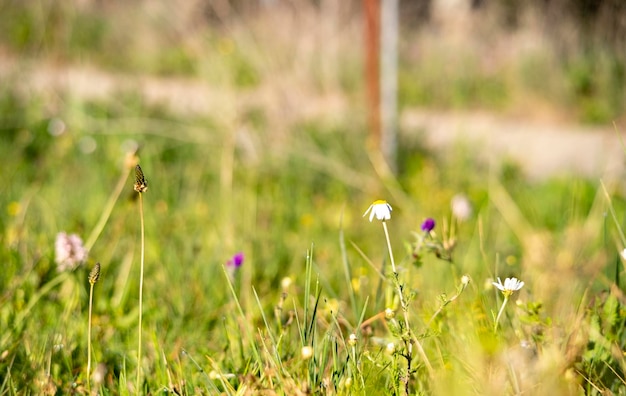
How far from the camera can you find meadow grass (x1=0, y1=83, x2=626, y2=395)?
1.27m

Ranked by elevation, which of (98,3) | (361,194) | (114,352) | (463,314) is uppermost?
(98,3)

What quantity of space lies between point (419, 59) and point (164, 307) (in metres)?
3.62

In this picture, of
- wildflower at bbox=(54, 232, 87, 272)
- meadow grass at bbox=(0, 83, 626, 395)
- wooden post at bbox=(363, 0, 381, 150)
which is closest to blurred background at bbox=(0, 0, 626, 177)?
wooden post at bbox=(363, 0, 381, 150)

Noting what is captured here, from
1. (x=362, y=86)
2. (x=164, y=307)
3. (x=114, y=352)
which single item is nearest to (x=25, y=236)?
(x=164, y=307)

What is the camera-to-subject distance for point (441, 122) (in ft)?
15.2

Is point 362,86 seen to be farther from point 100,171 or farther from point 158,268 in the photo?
point 158,268

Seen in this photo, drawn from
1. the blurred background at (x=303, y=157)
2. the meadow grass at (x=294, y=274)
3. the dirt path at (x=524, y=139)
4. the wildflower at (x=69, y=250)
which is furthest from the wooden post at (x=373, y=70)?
the wildflower at (x=69, y=250)

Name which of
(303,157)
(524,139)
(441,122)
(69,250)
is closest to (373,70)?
(303,157)

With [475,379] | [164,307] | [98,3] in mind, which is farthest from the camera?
[98,3]

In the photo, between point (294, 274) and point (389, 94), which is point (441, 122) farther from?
point (294, 274)

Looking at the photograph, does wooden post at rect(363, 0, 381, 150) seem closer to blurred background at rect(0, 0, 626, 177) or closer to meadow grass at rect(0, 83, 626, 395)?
blurred background at rect(0, 0, 626, 177)

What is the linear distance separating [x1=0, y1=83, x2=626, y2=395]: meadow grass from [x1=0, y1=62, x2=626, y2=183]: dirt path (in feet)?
0.49

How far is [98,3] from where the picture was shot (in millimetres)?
6957

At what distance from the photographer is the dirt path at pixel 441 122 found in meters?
3.91
